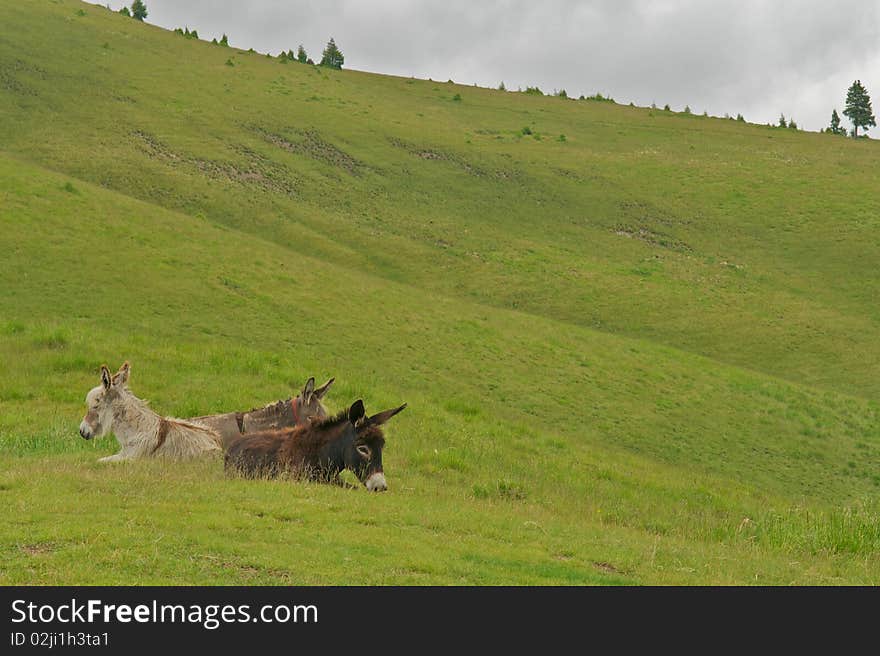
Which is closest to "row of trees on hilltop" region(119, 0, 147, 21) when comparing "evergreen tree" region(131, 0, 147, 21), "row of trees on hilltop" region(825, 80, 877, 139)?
"evergreen tree" region(131, 0, 147, 21)

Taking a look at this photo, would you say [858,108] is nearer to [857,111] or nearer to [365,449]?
[857,111]

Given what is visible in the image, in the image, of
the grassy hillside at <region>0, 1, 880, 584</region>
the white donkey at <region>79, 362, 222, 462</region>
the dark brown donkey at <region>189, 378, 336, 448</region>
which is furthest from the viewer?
the dark brown donkey at <region>189, 378, 336, 448</region>

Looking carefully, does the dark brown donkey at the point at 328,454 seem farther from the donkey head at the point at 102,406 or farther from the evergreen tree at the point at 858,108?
the evergreen tree at the point at 858,108

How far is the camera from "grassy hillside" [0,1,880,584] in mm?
12805

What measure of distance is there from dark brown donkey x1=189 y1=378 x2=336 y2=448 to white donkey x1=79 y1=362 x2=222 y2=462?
1.47 meters

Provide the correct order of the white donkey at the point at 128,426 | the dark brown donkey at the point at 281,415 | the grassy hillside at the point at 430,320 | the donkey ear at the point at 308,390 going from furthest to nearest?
the dark brown donkey at the point at 281,415 → the donkey ear at the point at 308,390 → the white donkey at the point at 128,426 → the grassy hillside at the point at 430,320

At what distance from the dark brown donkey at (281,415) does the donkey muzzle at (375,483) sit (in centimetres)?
264

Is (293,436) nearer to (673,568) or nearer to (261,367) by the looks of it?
(673,568)

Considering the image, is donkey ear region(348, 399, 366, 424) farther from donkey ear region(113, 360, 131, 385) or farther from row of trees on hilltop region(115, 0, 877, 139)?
row of trees on hilltop region(115, 0, 877, 139)

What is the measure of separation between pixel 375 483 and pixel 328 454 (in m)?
0.88

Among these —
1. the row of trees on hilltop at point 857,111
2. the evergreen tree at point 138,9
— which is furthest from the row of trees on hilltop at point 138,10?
the row of trees on hilltop at point 857,111

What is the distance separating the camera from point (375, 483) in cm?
1571

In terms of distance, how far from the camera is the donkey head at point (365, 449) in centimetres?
1571

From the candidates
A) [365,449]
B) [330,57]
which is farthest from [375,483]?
[330,57]
